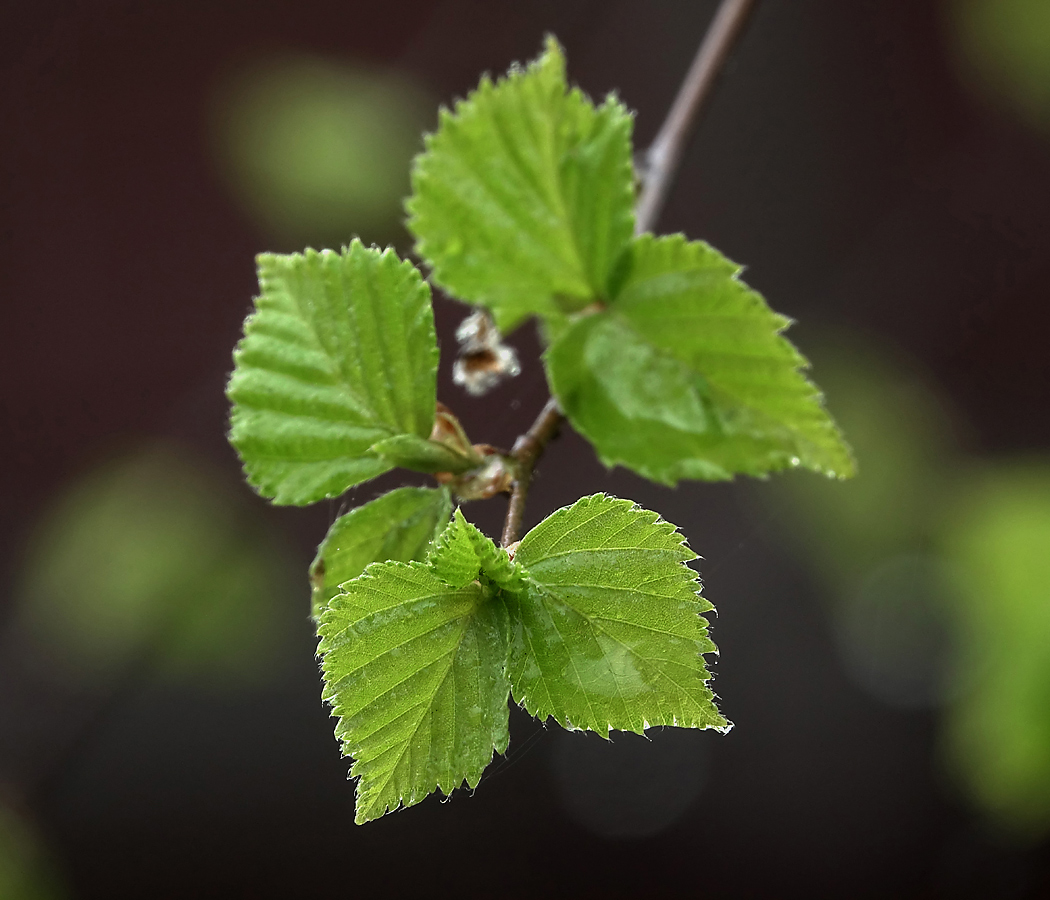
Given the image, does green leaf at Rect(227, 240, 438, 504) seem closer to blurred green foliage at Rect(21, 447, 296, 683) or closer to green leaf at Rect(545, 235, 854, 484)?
green leaf at Rect(545, 235, 854, 484)

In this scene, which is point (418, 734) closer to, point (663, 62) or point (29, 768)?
point (29, 768)

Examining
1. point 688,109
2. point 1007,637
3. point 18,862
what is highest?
point 688,109

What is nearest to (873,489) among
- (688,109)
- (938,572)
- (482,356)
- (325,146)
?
(938,572)

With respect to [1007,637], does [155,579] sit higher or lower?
lower

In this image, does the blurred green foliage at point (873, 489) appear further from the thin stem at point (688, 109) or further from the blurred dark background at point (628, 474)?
the thin stem at point (688, 109)

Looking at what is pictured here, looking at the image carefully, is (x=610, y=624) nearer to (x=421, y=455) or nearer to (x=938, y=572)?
A: (x=421, y=455)
